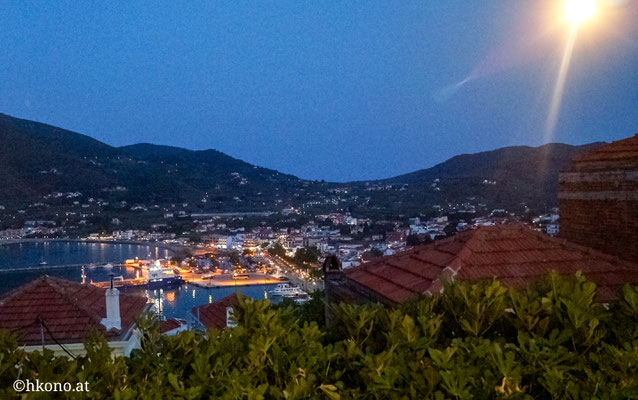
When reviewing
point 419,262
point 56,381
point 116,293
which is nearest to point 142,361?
point 56,381

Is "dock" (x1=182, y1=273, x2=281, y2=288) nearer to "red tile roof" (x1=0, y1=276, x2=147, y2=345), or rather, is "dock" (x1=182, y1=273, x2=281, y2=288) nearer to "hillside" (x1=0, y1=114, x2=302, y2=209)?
"hillside" (x1=0, y1=114, x2=302, y2=209)

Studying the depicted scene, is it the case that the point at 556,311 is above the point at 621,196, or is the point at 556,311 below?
below

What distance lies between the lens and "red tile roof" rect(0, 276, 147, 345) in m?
6.93

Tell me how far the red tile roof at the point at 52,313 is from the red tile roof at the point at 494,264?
13.4ft

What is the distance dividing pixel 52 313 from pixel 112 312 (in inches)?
33.8

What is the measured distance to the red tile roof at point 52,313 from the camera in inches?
273

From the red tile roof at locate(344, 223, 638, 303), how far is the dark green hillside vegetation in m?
1.56

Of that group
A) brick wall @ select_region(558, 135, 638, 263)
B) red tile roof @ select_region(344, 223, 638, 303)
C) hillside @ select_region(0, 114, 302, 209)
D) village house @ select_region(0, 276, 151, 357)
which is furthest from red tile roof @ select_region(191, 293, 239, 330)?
hillside @ select_region(0, 114, 302, 209)

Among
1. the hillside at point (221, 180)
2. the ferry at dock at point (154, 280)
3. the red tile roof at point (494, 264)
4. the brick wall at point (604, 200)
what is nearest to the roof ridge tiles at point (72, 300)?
the red tile roof at point (494, 264)

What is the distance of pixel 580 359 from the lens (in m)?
2.54

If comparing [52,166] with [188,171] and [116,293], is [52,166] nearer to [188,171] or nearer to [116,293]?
[188,171]

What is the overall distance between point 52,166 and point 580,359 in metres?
97.5

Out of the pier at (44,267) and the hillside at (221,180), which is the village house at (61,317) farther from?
the pier at (44,267)

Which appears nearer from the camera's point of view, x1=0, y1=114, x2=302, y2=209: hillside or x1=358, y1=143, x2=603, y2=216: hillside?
x1=358, y1=143, x2=603, y2=216: hillside
